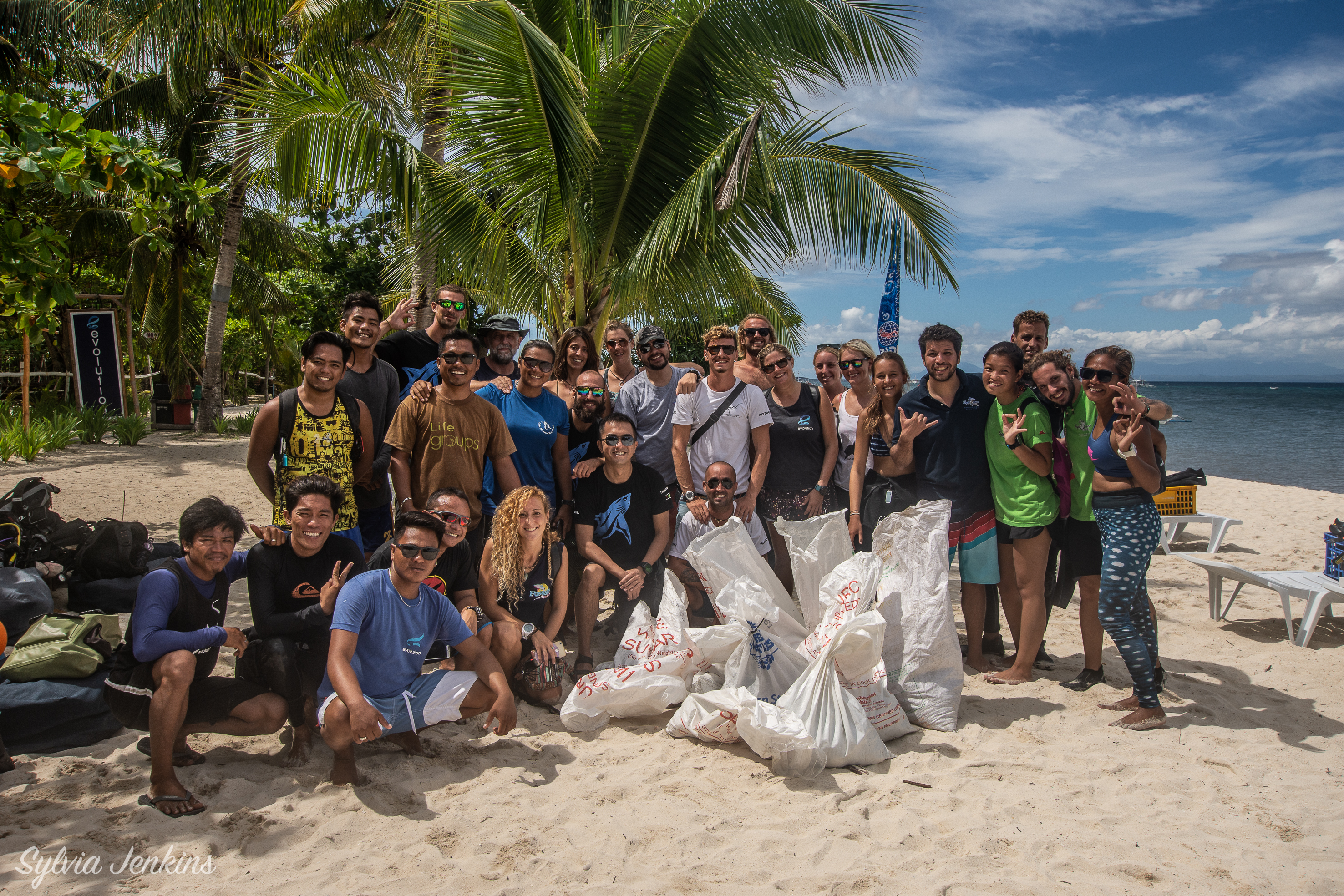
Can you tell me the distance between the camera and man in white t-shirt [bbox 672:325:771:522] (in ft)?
14.7

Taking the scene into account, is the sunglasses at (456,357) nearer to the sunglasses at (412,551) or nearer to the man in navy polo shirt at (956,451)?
the sunglasses at (412,551)

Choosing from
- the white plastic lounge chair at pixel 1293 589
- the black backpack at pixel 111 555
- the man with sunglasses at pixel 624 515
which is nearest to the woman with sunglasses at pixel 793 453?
the man with sunglasses at pixel 624 515

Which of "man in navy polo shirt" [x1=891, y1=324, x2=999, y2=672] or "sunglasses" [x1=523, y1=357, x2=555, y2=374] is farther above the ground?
"sunglasses" [x1=523, y1=357, x2=555, y2=374]

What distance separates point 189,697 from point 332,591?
24.9 inches

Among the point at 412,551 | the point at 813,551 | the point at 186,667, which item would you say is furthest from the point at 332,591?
the point at 813,551

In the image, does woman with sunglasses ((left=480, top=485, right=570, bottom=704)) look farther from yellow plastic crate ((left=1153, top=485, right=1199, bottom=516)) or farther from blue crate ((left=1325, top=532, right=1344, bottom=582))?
yellow plastic crate ((left=1153, top=485, right=1199, bottom=516))

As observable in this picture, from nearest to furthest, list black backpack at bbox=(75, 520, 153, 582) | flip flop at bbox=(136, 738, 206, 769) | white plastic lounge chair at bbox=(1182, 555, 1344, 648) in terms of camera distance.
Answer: flip flop at bbox=(136, 738, 206, 769) < black backpack at bbox=(75, 520, 153, 582) < white plastic lounge chair at bbox=(1182, 555, 1344, 648)

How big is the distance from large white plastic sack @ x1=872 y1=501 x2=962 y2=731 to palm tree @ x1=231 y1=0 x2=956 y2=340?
322 centimetres

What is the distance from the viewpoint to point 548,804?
2.89m

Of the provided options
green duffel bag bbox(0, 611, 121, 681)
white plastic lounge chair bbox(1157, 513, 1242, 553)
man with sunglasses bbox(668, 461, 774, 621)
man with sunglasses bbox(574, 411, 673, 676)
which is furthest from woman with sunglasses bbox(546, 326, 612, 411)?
white plastic lounge chair bbox(1157, 513, 1242, 553)

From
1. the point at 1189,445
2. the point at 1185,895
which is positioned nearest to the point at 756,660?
the point at 1185,895

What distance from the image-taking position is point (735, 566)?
3838 millimetres

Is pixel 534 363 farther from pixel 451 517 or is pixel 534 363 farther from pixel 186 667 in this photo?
pixel 186 667

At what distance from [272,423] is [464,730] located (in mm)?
1688
